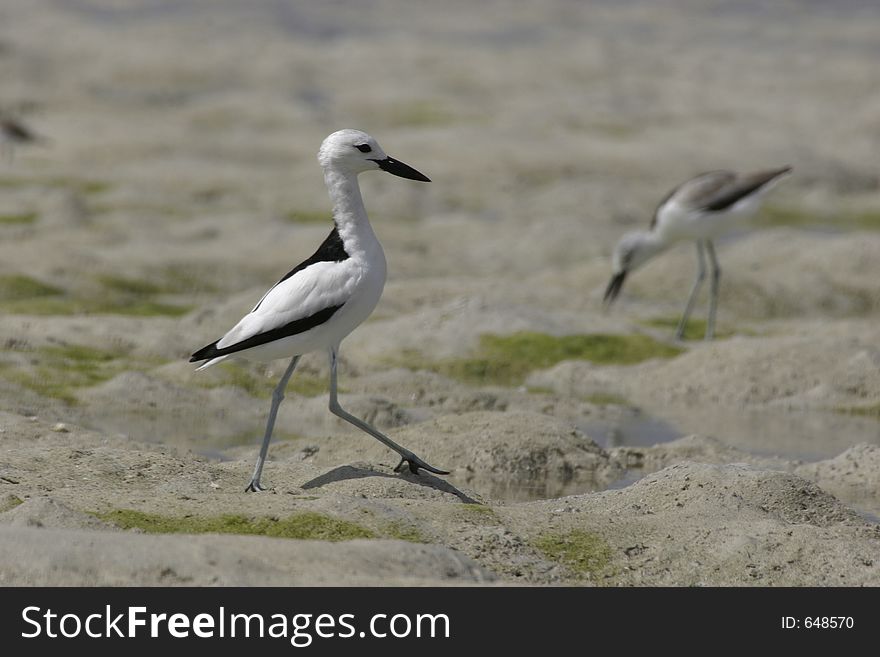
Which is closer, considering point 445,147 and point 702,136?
point 445,147

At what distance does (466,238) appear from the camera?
88.4 ft

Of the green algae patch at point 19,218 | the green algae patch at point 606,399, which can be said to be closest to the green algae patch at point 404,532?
the green algae patch at point 606,399

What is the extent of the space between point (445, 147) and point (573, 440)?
2868 cm

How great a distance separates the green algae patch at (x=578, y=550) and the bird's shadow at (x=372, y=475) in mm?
862

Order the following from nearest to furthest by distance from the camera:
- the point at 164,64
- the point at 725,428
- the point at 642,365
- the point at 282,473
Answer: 1. the point at 282,473
2. the point at 725,428
3. the point at 642,365
4. the point at 164,64

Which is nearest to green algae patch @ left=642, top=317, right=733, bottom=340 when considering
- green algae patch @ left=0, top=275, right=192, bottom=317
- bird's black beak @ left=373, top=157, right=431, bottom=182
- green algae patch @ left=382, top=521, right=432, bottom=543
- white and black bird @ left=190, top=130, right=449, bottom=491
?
green algae patch @ left=0, top=275, right=192, bottom=317

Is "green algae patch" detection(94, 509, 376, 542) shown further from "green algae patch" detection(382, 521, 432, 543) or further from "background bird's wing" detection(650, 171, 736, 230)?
"background bird's wing" detection(650, 171, 736, 230)

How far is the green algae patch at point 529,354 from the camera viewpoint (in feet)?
50.5

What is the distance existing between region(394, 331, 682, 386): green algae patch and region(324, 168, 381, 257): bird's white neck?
23.6 ft

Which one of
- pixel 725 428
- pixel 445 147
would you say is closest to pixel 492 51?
pixel 445 147

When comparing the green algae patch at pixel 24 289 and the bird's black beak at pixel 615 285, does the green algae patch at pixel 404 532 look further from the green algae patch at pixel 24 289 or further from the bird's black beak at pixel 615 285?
the green algae patch at pixel 24 289
